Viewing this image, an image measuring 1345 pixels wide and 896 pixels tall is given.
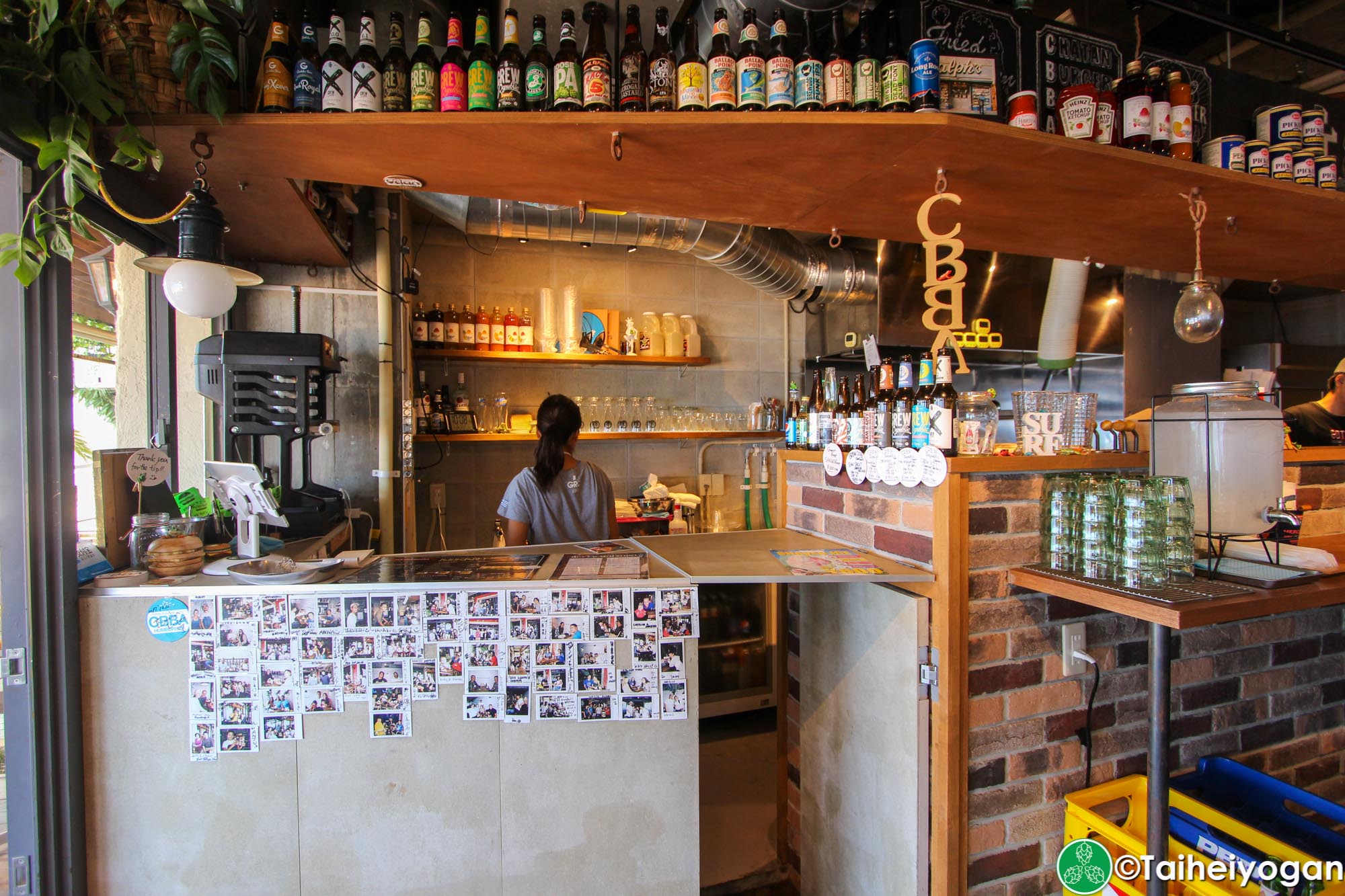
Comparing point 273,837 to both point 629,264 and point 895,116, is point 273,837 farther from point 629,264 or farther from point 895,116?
point 629,264

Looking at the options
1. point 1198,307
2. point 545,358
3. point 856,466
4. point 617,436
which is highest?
point 545,358

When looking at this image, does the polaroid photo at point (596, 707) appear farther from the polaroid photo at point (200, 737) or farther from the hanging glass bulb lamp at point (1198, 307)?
the hanging glass bulb lamp at point (1198, 307)

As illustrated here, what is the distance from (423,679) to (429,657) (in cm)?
5

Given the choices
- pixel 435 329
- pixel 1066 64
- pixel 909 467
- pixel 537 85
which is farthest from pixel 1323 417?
pixel 435 329

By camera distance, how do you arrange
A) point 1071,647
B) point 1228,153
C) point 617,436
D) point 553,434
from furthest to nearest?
1. point 617,436
2. point 553,434
3. point 1228,153
4. point 1071,647

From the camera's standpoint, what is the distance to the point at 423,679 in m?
1.40

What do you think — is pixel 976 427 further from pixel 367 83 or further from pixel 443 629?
pixel 367 83

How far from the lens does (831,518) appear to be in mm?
1936

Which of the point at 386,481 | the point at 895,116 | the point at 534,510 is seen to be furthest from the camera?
the point at 386,481

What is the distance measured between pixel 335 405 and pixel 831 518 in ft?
7.37

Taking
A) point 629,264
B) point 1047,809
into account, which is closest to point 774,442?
point 629,264

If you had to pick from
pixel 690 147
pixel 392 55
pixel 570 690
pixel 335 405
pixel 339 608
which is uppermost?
pixel 392 55

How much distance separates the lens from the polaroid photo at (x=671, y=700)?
1.45 meters

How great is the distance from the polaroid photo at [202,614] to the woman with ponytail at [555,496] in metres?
1.15
